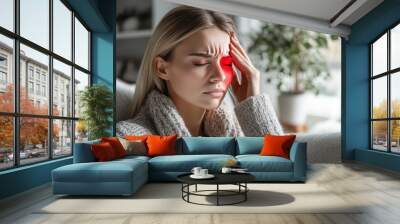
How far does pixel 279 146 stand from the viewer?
6000mm

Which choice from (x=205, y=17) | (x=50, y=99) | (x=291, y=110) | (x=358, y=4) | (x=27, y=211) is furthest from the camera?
(x=291, y=110)

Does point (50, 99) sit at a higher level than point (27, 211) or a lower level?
higher

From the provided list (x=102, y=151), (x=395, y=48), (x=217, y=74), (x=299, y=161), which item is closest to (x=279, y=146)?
(x=299, y=161)

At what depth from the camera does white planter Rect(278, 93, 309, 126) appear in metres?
8.45

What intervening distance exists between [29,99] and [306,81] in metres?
5.74

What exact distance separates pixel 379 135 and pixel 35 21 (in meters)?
6.78

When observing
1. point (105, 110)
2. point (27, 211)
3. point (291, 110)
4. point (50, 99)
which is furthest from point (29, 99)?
point (291, 110)

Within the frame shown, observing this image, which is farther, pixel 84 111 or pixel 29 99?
pixel 84 111

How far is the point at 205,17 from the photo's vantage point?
7.87 m

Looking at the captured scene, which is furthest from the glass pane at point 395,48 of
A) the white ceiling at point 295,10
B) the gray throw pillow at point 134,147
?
the gray throw pillow at point 134,147

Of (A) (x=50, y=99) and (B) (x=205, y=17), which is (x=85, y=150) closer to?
(A) (x=50, y=99)

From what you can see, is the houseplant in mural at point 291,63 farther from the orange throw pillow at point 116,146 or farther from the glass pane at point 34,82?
the glass pane at point 34,82

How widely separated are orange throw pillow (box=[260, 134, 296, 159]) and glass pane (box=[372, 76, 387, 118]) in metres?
3.11

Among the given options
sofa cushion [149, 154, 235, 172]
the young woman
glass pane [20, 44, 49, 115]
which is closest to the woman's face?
the young woman
